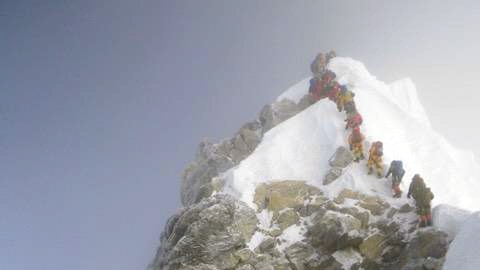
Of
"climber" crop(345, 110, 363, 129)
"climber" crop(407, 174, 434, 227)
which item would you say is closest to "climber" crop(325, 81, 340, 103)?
"climber" crop(345, 110, 363, 129)

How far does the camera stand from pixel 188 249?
23219 millimetres

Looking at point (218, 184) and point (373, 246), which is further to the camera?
point (218, 184)

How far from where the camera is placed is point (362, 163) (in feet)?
100

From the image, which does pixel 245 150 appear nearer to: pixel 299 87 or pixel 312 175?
pixel 312 175

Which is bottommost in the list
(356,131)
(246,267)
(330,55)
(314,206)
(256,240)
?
(246,267)

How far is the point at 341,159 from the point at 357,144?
185cm

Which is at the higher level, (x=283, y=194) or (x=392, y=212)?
(x=283, y=194)

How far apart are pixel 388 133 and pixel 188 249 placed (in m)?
22.5

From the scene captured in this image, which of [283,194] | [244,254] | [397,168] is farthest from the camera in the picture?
[283,194]

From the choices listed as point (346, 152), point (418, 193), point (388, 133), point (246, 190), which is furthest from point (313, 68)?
point (418, 193)

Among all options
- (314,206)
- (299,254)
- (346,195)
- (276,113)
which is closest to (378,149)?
(346,195)

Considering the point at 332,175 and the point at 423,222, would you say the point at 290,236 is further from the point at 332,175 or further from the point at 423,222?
the point at 423,222

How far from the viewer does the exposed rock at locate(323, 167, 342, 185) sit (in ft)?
98.0

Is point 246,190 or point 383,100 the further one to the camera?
point 383,100
